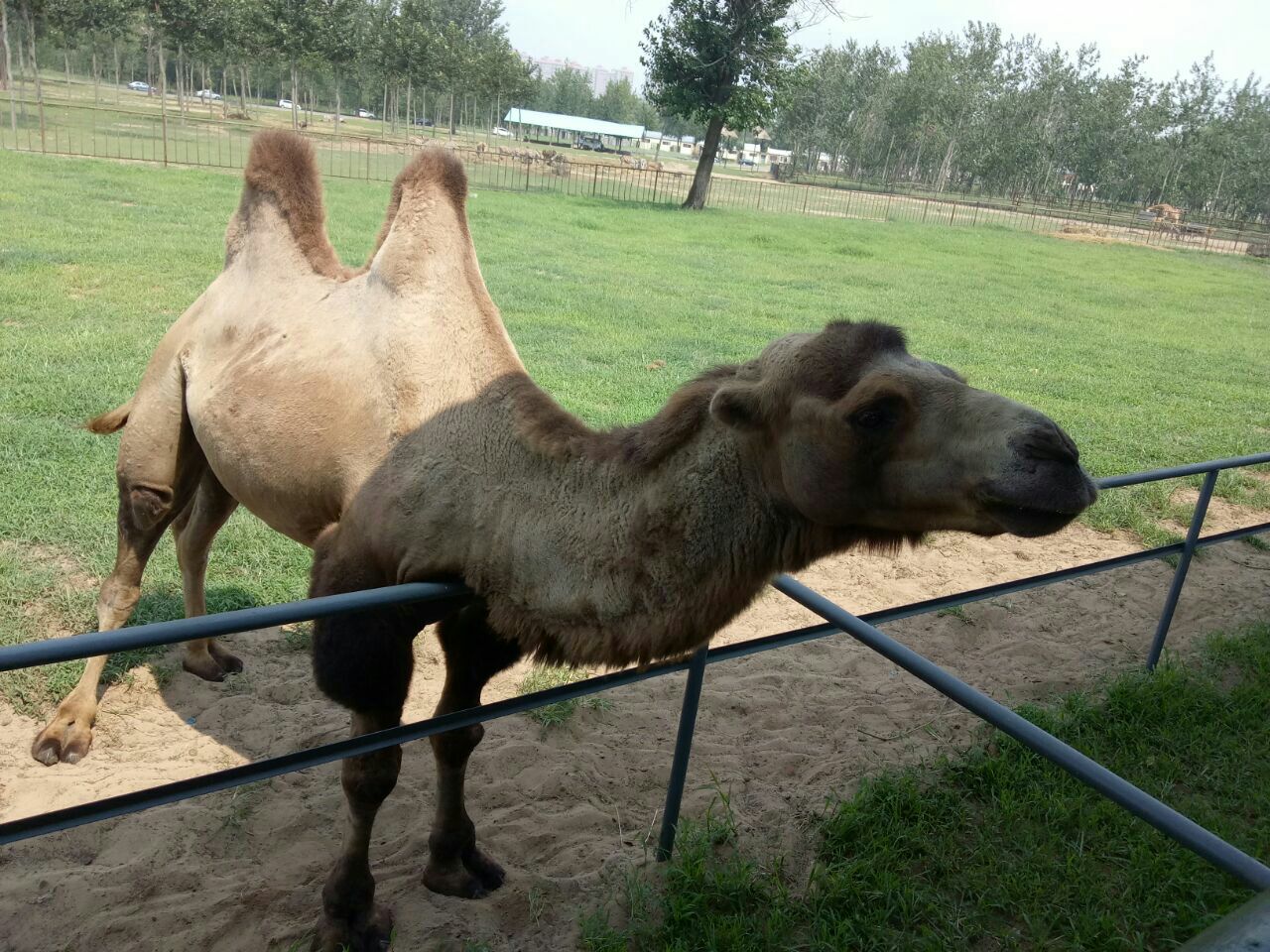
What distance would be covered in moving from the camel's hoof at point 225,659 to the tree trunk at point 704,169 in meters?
29.2

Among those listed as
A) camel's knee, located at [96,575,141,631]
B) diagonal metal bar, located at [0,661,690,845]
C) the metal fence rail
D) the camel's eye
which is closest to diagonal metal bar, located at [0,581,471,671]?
the metal fence rail

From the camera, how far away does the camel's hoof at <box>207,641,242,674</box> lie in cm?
470

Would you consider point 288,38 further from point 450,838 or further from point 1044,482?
point 1044,482

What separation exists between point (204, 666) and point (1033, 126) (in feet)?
238

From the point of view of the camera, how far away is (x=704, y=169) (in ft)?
104

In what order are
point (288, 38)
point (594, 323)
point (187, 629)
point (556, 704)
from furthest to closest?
point (288, 38) < point (594, 323) < point (556, 704) < point (187, 629)

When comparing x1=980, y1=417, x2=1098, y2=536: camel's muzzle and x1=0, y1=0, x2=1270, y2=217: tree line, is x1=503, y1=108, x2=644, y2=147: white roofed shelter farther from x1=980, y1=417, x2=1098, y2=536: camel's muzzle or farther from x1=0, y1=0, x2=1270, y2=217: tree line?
x1=980, y1=417, x2=1098, y2=536: camel's muzzle

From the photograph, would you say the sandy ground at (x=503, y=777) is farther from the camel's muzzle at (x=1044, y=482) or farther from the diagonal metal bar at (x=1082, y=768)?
the camel's muzzle at (x=1044, y=482)

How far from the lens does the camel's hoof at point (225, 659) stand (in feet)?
15.4

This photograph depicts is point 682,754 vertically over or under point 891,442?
under

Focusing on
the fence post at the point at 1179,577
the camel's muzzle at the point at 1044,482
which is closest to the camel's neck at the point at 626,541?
the camel's muzzle at the point at 1044,482

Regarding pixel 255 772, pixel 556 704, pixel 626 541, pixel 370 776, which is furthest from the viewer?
pixel 556 704

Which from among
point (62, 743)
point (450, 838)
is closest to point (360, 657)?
point (450, 838)

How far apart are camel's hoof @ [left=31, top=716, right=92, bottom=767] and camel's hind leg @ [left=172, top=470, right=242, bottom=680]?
62cm
